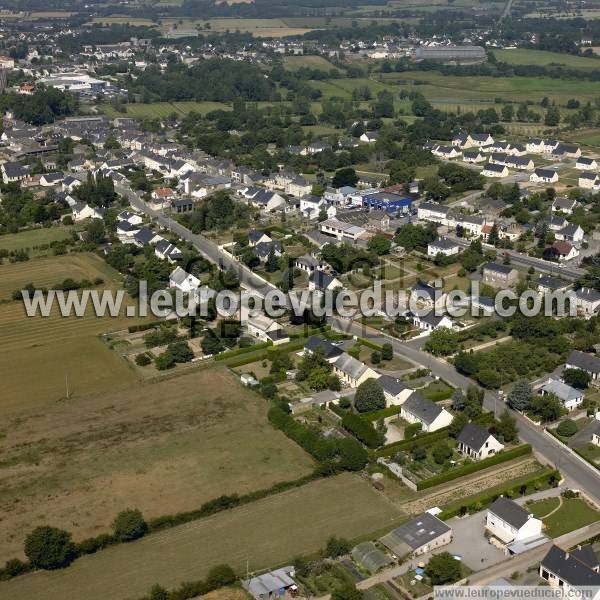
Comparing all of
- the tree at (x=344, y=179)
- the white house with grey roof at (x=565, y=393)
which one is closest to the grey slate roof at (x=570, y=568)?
the white house with grey roof at (x=565, y=393)

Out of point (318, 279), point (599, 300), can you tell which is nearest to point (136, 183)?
point (318, 279)

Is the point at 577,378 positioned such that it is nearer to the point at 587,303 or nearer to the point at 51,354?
the point at 587,303

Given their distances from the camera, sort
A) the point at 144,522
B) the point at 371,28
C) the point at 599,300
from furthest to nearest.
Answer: the point at 371,28
the point at 599,300
the point at 144,522

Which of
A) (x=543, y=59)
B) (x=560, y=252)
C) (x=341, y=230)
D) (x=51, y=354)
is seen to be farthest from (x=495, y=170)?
(x=543, y=59)

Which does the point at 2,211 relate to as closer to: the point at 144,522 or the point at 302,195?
the point at 302,195

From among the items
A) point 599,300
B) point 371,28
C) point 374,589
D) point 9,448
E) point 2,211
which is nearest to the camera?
point 374,589

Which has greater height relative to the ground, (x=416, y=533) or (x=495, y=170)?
(x=495, y=170)

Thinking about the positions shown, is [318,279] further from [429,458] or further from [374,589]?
[374,589]

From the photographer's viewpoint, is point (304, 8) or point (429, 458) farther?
point (304, 8)
